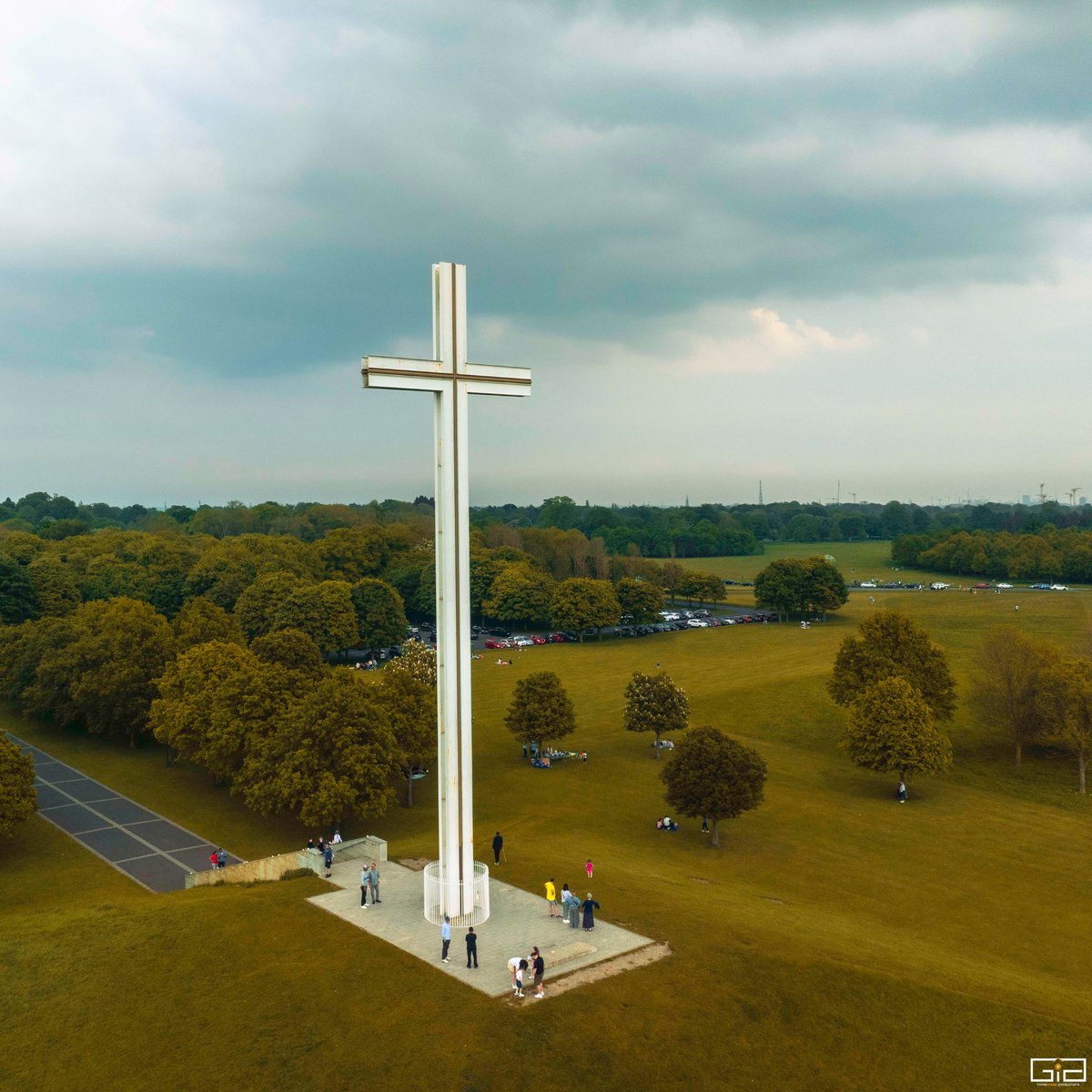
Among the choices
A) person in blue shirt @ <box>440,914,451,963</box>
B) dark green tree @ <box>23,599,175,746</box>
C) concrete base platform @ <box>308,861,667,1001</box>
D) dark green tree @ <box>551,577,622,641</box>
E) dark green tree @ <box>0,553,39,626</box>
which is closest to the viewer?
concrete base platform @ <box>308,861,667,1001</box>

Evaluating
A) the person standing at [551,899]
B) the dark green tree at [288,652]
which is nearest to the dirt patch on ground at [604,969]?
the person standing at [551,899]

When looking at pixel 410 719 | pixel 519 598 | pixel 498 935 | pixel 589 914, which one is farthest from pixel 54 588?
pixel 589 914

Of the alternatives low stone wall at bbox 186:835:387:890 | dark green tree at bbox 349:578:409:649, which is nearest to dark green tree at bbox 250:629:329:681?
low stone wall at bbox 186:835:387:890

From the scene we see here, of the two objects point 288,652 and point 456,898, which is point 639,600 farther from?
point 456,898

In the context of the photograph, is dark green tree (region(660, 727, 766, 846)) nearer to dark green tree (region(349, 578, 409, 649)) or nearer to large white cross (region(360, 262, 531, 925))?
large white cross (region(360, 262, 531, 925))

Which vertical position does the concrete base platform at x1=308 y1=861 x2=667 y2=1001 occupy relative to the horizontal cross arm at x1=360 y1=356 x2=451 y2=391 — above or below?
below

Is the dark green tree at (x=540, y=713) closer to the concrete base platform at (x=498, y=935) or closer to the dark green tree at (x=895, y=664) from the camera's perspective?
the dark green tree at (x=895, y=664)
